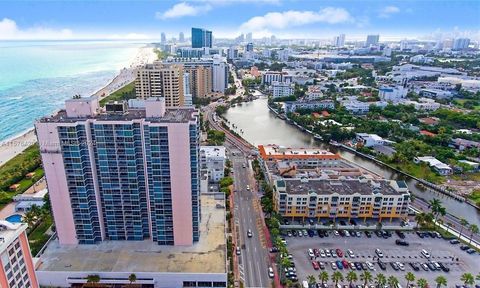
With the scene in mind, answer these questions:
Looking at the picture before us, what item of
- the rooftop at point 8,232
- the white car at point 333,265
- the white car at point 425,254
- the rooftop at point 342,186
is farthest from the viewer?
the rooftop at point 342,186

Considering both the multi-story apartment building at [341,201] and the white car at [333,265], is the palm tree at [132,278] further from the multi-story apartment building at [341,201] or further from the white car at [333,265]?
the white car at [333,265]

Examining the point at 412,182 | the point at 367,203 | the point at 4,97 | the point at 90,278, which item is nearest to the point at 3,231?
the point at 90,278

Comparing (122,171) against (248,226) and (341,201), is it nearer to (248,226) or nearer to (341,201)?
(248,226)

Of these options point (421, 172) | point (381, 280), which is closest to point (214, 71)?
point (421, 172)

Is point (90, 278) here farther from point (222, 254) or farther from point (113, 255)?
point (222, 254)

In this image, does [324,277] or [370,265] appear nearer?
[324,277]

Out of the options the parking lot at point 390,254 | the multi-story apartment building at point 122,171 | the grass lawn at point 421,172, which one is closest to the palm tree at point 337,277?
the parking lot at point 390,254
